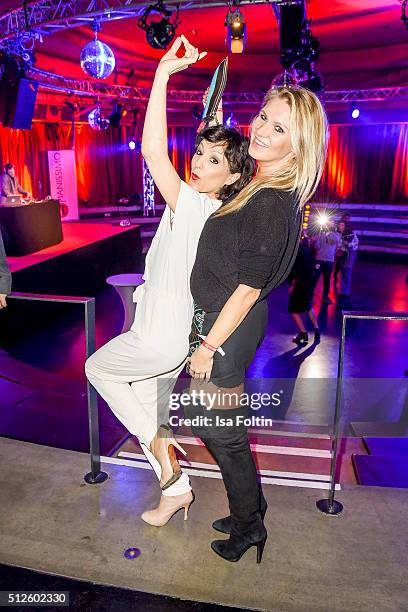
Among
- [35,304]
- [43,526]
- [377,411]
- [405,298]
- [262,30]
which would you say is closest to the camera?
[43,526]

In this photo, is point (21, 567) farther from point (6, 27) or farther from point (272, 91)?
point (6, 27)

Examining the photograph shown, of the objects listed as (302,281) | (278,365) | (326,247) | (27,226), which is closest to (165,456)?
(278,365)

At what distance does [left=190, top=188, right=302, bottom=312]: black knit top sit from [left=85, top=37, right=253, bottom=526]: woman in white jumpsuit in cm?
8

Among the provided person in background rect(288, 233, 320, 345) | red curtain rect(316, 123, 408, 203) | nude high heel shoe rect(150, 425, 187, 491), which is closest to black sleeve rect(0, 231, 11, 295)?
nude high heel shoe rect(150, 425, 187, 491)

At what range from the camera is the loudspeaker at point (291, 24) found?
→ 19.4ft

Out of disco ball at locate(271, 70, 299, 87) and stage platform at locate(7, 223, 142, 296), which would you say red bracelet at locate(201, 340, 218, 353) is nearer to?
stage platform at locate(7, 223, 142, 296)

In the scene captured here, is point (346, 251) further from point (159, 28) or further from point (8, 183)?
point (8, 183)

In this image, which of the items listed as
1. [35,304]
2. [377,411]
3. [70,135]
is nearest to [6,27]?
[35,304]

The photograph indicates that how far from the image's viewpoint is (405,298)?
29.3 feet

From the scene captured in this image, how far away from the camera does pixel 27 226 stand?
784cm

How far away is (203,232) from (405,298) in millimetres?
8124

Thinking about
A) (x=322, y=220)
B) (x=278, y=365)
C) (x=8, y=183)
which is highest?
(x=8, y=183)

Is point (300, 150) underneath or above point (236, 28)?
underneath

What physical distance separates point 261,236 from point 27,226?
706cm
